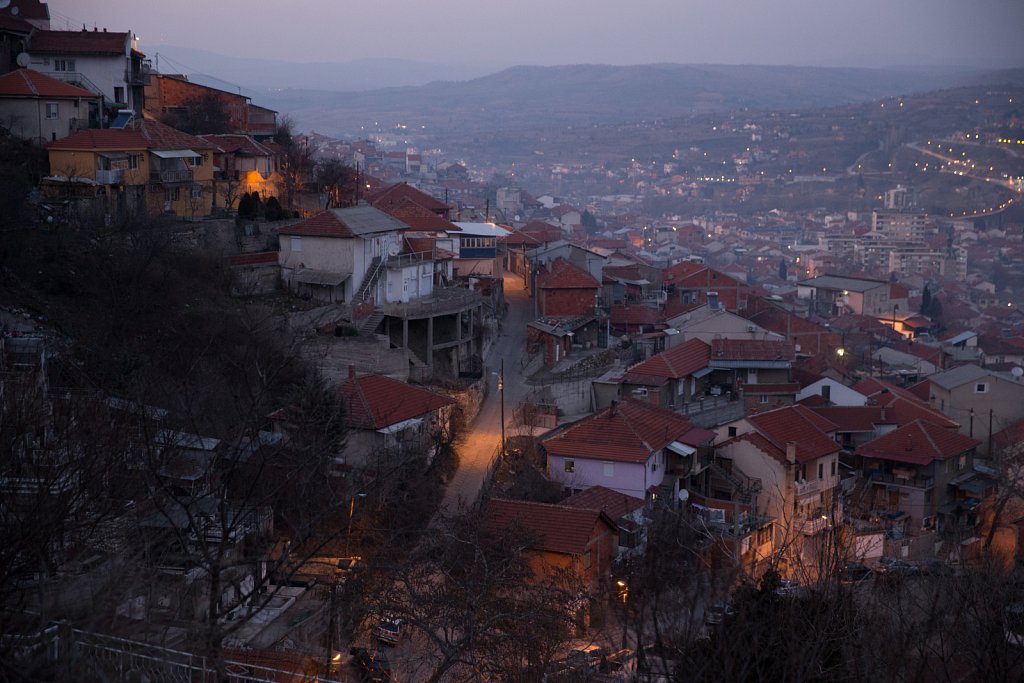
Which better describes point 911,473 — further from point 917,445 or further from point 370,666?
point 370,666

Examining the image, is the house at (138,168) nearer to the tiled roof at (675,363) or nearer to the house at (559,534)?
the tiled roof at (675,363)

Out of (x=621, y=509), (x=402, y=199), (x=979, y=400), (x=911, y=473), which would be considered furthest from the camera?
(x=402, y=199)

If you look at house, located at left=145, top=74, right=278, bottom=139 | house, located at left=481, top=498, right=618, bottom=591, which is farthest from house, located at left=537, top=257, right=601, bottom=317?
house, located at left=481, top=498, right=618, bottom=591

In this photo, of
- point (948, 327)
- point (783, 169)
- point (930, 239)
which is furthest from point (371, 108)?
point (948, 327)

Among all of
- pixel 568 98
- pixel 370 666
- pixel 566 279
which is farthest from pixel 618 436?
pixel 568 98

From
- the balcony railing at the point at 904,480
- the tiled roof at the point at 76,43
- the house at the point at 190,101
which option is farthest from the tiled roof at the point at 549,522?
the house at the point at 190,101

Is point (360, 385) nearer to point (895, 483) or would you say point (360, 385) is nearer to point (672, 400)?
point (672, 400)

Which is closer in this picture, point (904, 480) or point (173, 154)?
point (904, 480)
